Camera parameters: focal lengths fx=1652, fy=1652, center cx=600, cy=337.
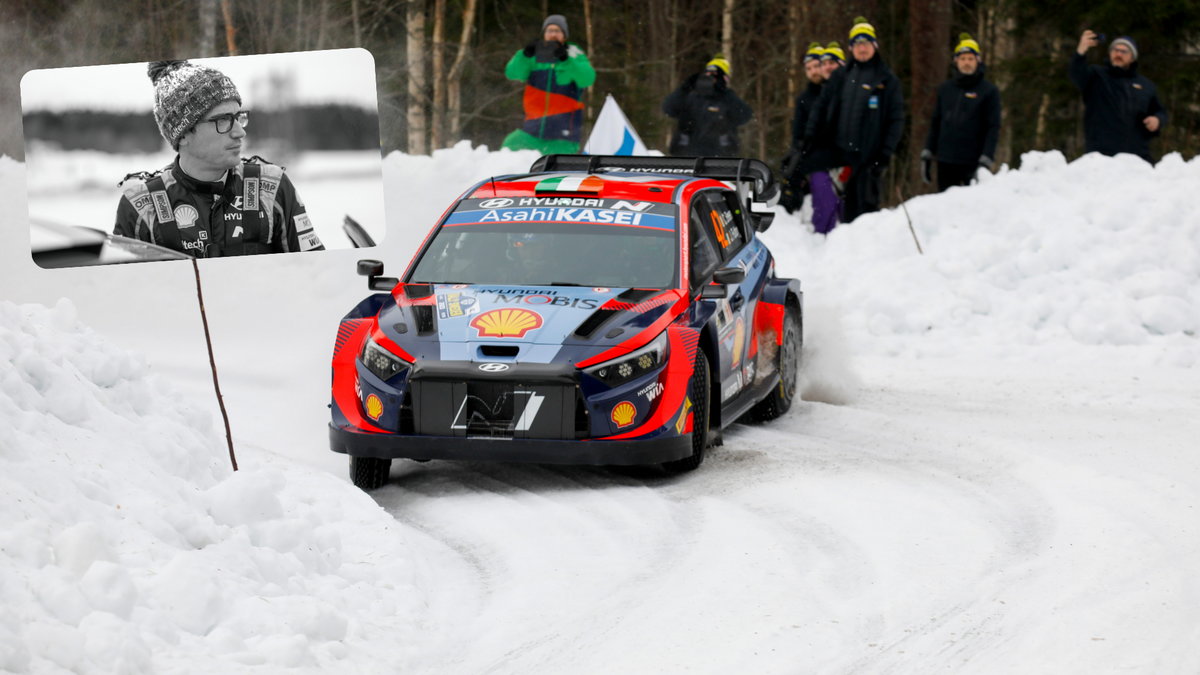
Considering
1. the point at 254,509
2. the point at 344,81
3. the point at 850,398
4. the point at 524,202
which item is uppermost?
the point at 344,81

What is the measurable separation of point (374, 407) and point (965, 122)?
10.7 m

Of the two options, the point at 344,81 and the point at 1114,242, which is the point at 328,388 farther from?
the point at 1114,242

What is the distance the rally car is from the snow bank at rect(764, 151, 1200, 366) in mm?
3714

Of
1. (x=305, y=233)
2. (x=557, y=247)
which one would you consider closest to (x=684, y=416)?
(x=557, y=247)

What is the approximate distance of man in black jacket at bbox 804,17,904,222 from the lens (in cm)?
1725

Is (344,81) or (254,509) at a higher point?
(344,81)

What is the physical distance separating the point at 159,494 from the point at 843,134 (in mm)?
12488

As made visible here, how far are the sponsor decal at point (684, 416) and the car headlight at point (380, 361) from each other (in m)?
1.41

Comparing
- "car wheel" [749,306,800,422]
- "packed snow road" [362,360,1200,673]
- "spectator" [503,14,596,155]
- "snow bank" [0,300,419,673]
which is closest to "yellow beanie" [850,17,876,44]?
"spectator" [503,14,596,155]

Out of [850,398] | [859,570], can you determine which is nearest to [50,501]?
[859,570]

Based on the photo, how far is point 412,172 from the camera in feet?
61.2

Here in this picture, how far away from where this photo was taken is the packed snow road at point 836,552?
5578 mm

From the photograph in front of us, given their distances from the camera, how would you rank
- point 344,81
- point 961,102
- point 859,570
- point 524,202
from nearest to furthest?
point 859,570 → point 344,81 → point 524,202 → point 961,102

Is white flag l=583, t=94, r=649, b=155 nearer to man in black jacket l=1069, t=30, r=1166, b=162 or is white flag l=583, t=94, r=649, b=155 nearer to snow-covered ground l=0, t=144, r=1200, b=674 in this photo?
man in black jacket l=1069, t=30, r=1166, b=162
